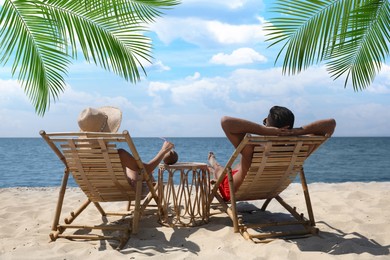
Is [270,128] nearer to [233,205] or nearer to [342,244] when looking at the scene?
[233,205]

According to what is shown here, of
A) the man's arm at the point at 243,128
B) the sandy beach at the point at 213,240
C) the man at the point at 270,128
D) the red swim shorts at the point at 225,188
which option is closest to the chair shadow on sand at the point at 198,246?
the sandy beach at the point at 213,240

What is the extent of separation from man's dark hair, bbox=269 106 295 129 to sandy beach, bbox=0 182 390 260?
88 centimetres

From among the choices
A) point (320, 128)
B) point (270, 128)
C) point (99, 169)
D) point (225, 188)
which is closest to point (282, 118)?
point (270, 128)

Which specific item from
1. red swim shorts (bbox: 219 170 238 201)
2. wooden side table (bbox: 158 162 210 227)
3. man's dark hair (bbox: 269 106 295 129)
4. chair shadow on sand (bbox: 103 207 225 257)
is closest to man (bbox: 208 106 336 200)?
man's dark hair (bbox: 269 106 295 129)

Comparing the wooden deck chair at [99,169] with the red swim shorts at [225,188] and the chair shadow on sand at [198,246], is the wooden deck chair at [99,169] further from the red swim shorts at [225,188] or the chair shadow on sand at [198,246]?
the red swim shorts at [225,188]

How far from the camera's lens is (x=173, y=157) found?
154 inches

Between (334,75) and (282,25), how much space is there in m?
0.79

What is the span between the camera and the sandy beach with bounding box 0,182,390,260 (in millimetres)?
3006

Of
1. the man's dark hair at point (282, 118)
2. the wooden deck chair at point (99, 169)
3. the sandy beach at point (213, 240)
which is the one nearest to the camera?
the sandy beach at point (213, 240)

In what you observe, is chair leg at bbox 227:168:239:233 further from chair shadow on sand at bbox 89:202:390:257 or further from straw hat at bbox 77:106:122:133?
straw hat at bbox 77:106:122:133

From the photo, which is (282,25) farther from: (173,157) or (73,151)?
(73,151)

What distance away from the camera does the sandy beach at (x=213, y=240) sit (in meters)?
3.01

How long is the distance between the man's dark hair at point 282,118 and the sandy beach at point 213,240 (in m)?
0.88

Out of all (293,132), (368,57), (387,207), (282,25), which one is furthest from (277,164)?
(387,207)
